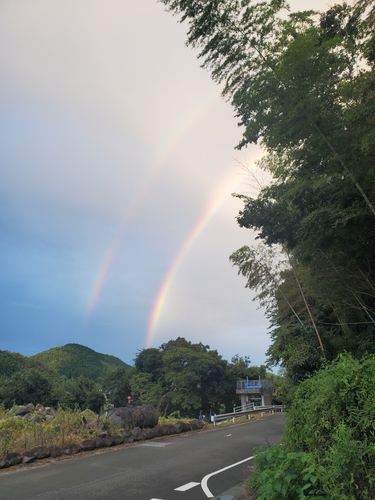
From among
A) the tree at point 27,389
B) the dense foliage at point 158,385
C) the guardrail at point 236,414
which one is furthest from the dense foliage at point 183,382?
the guardrail at point 236,414

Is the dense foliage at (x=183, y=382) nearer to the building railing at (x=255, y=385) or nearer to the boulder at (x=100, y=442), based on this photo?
the building railing at (x=255, y=385)

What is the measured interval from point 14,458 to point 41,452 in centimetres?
73

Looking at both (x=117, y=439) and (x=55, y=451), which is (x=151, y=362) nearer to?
(x=117, y=439)

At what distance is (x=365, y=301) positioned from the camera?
10.7 metres

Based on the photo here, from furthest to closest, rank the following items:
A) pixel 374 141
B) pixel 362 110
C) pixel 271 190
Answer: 1. pixel 271 190
2. pixel 362 110
3. pixel 374 141

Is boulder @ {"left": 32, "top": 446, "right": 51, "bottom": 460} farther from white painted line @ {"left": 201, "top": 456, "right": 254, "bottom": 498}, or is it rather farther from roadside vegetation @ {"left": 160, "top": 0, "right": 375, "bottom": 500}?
roadside vegetation @ {"left": 160, "top": 0, "right": 375, "bottom": 500}

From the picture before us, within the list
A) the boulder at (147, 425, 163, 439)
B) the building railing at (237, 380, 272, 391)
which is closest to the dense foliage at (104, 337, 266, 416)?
the building railing at (237, 380, 272, 391)

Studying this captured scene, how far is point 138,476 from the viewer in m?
6.83

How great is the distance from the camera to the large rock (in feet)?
42.9

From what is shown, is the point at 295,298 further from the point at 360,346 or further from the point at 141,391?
the point at 141,391

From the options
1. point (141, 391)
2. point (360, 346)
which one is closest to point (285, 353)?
point (360, 346)

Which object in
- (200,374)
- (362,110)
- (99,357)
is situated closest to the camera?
(362,110)

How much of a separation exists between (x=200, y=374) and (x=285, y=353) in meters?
29.6

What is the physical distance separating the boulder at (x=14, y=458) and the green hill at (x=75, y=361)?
59.4 metres
